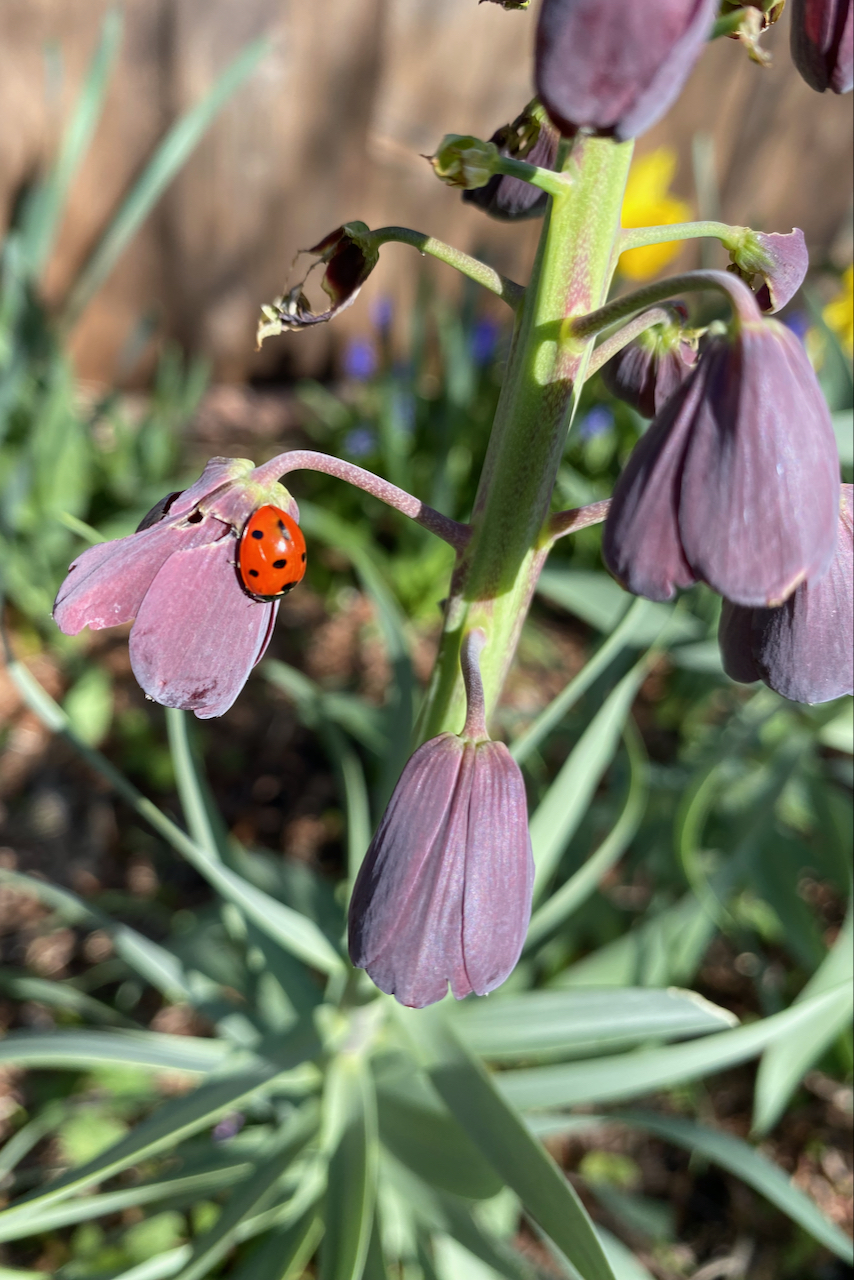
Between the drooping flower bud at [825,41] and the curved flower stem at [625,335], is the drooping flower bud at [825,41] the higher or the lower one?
the higher one

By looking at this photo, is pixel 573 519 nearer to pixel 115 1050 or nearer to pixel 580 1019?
pixel 580 1019

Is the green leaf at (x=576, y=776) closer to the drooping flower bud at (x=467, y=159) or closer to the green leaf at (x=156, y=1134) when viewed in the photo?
the green leaf at (x=156, y=1134)

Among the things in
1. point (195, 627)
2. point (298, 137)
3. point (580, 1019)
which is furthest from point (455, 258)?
point (298, 137)

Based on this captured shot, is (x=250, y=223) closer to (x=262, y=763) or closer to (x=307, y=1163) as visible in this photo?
(x=262, y=763)

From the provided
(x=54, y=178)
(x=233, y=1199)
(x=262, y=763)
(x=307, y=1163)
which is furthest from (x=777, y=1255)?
(x=54, y=178)

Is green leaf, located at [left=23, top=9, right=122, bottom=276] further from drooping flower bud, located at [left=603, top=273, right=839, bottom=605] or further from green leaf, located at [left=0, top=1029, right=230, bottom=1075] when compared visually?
drooping flower bud, located at [left=603, top=273, right=839, bottom=605]

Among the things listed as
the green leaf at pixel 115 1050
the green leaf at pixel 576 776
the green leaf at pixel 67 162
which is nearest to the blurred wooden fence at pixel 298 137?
the green leaf at pixel 67 162
